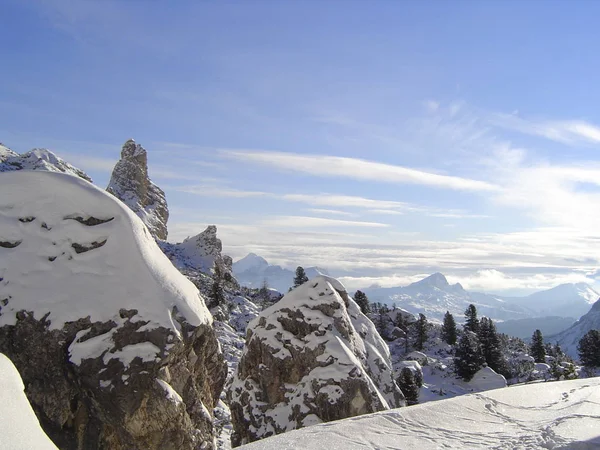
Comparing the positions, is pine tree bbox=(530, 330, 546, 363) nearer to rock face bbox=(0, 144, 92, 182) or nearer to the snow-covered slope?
the snow-covered slope

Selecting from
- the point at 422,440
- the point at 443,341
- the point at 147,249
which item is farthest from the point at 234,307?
the point at 422,440

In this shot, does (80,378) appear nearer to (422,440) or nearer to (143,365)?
(143,365)

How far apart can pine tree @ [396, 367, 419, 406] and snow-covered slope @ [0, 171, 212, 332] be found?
2541 cm

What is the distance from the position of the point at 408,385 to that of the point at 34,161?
64160 millimetres

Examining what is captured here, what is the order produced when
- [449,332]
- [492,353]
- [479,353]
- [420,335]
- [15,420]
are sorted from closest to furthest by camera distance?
[15,420]
[479,353]
[492,353]
[420,335]
[449,332]

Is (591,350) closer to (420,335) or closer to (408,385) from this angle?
(420,335)

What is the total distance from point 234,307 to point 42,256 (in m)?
55.4

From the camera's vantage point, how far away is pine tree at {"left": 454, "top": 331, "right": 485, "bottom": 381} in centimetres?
4659

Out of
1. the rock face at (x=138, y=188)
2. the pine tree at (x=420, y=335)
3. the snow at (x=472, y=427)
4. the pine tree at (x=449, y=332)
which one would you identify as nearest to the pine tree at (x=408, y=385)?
the snow at (x=472, y=427)

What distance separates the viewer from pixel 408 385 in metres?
32.9

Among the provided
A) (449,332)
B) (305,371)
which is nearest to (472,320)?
(449,332)

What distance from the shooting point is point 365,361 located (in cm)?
2073

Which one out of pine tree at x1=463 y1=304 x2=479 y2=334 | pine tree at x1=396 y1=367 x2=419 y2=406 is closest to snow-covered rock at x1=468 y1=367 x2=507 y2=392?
pine tree at x1=396 y1=367 x2=419 y2=406

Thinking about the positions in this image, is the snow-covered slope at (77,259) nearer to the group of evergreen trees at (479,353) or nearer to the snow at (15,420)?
the snow at (15,420)
